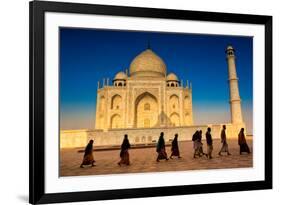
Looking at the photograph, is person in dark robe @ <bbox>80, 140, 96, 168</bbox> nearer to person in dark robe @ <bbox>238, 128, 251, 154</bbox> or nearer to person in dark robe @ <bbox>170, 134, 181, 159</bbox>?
person in dark robe @ <bbox>170, 134, 181, 159</bbox>

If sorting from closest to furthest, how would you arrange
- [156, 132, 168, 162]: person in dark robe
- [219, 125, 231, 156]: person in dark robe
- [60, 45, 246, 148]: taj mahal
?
[60, 45, 246, 148]: taj mahal, [156, 132, 168, 162]: person in dark robe, [219, 125, 231, 156]: person in dark robe

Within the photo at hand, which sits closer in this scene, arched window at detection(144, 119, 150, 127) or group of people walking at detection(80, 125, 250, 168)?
group of people walking at detection(80, 125, 250, 168)

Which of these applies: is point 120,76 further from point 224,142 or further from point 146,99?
point 224,142

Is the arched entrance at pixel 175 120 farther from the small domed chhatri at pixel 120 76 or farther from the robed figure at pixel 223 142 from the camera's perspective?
the small domed chhatri at pixel 120 76

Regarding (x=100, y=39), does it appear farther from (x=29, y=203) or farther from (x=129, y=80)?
(x=29, y=203)

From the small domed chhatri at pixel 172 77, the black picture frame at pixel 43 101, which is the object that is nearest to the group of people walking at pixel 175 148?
the black picture frame at pixel 43 101

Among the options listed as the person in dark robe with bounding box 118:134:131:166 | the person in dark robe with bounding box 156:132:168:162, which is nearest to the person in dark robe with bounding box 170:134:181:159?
the person in dark robe with bounding box 156:132:168:162

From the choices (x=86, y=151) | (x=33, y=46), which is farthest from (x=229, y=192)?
(x=33, y=46)
